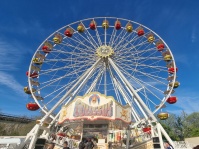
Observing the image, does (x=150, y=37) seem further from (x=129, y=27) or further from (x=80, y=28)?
(x=80, y=28)

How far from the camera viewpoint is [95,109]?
15070mm

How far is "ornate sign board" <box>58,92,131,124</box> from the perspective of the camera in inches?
585

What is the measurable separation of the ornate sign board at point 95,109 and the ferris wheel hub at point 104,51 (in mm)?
6222

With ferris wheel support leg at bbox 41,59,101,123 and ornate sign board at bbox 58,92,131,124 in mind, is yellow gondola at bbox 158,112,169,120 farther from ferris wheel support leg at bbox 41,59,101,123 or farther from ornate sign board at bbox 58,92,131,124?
ferris wheel support leg at bbox 41,59,101,123

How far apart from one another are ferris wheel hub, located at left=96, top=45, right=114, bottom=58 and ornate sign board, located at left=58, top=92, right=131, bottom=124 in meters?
6.22

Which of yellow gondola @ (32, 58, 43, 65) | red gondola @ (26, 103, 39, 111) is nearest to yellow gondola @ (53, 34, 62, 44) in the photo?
yellow gondola @ (32, 58, 43, 65)

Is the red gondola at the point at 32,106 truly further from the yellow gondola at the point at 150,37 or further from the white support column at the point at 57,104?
the yellow gondola at the point at 150,37

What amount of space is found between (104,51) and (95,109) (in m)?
7.71

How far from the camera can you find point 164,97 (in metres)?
19.2

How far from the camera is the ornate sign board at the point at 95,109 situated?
48.7 ft

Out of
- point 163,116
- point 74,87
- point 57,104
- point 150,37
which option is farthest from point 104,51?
point 163,116

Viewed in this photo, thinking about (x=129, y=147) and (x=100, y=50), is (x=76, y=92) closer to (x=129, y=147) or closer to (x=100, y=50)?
(x=100, y=50)

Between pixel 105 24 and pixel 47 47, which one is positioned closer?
pixel 47 47

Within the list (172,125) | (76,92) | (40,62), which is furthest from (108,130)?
(172,125)
